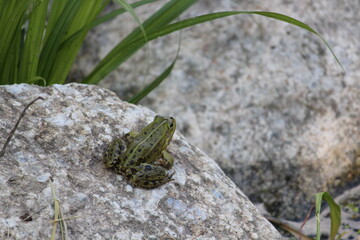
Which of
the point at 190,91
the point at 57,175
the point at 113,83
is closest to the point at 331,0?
the point at 190,91

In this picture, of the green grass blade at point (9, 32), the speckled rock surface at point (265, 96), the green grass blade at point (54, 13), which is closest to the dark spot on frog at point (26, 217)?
the green grass blade at point (9, 32)

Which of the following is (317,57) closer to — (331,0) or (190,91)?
(331,0)

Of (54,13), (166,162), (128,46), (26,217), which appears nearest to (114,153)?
(166,162)

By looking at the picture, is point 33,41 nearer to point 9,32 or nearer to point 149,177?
point 9,32

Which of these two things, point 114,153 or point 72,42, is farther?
point 72,42

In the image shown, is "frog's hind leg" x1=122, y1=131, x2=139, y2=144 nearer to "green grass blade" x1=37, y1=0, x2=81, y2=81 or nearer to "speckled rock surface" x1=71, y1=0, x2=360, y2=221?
"green grass blade" x1=37, y1=0, x2=81, y2=81

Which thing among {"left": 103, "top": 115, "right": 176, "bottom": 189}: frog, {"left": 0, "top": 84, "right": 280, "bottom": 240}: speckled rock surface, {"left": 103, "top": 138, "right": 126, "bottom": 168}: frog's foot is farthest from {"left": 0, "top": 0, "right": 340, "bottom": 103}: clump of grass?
{"left": 103, "top": 138, "right": 126, "bottom": 168}: frog's foot
